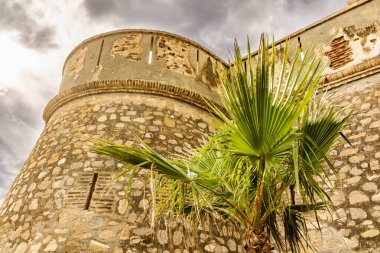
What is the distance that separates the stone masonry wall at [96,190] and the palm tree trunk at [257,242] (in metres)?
0.88

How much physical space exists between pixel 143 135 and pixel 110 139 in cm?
51

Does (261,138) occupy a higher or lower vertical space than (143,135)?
lower

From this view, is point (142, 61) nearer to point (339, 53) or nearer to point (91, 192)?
point (91, 192)

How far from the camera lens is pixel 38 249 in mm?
3877

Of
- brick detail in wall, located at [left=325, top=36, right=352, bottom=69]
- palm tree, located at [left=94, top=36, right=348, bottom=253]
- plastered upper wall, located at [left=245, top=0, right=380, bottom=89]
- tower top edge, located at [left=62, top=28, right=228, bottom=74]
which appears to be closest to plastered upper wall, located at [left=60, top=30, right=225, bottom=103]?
tower top edge, located at [left=62, top=28, right=228, bottom=74]

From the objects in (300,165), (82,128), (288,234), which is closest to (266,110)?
(300,165)

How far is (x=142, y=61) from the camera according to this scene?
19.0 feet

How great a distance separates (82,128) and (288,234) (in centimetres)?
348

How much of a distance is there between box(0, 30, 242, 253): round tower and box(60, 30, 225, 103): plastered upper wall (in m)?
0.02

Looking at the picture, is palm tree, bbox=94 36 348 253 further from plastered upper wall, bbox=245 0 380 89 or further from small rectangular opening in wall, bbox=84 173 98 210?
plastered upper wall, bbox=245 0 380 89

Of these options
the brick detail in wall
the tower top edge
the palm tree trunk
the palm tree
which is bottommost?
the palm tree trunk

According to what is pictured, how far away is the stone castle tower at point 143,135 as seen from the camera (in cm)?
405

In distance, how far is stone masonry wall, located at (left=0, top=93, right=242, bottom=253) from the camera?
3.97 meters

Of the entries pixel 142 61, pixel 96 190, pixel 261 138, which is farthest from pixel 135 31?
pixel 261 138
